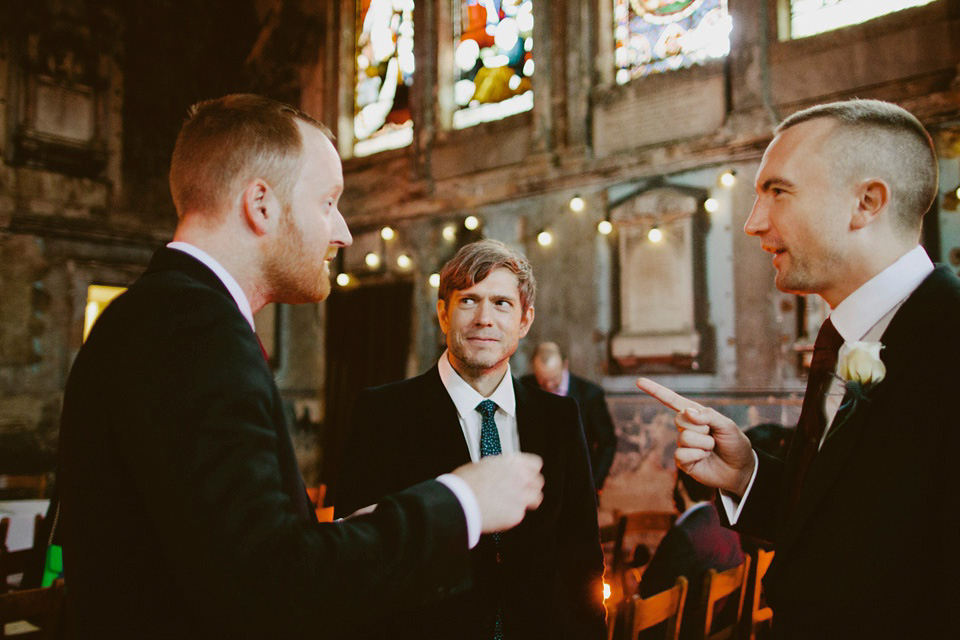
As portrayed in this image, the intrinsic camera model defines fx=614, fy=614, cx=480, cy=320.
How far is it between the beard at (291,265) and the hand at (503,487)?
0.53 meters

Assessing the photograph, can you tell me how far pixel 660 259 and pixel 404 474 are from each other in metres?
5.25

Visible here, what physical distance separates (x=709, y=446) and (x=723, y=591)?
4.16ft

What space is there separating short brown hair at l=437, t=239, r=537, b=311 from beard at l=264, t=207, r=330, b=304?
820mm

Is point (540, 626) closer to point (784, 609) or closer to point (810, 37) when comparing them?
point (784, 609)

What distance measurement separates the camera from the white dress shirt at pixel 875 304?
1.30m

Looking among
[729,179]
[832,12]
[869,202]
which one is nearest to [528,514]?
[869,202]

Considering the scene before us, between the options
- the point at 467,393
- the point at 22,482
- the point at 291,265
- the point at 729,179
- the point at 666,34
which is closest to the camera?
the point at 291,265

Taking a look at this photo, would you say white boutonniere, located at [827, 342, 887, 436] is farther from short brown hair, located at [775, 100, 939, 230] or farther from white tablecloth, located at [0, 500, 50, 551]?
white tablecloth, located at [0, 500, 50, 551]

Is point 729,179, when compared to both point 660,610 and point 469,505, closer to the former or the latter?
point 660,610

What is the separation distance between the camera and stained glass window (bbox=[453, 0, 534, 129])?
7.90m

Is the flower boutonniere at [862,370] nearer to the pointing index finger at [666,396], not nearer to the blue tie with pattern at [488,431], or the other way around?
the pointing index finger at [666,396]

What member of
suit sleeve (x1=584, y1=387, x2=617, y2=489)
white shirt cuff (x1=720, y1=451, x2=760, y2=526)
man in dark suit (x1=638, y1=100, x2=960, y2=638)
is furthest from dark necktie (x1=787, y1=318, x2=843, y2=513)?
suit sleeve (x1=584, y1=387, x2=617, y2=489)

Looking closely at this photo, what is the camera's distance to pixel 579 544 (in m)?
1.96

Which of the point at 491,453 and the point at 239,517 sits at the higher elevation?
the point at 239,517
